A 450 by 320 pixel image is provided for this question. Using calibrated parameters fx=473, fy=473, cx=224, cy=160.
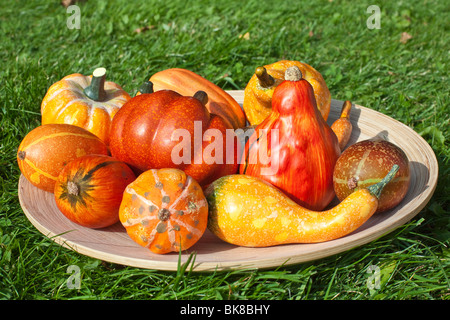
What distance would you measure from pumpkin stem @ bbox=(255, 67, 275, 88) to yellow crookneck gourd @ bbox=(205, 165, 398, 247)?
2.61ft

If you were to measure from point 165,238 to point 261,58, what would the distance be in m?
3.20

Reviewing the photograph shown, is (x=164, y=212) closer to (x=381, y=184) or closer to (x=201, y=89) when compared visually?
(x=381, y=184)

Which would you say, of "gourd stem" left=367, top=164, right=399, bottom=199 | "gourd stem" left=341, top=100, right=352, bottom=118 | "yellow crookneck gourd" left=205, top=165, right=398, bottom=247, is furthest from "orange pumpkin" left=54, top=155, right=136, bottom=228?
"gourd stem" left=341, top=100, right=352, bottom=118

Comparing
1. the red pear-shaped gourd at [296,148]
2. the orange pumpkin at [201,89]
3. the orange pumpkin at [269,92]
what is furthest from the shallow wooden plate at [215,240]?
the orange pumpkin at [201,89]

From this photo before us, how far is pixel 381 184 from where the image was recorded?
244 cm

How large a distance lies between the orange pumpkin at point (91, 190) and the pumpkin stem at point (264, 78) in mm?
1010

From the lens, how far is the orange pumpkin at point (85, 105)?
3109mm

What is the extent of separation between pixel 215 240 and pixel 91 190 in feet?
2.34

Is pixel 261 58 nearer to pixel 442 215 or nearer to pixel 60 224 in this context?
pixel 442 215

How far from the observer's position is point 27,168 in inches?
109

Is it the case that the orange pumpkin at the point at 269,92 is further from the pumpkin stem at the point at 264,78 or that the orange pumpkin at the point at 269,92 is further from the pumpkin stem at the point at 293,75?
the pumpkin stem at the point at 293,75

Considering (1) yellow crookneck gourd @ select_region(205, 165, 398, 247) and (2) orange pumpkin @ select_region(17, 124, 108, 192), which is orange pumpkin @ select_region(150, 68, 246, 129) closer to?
(2) orange pumpkin @ select_region(17, 124, 108, 192)

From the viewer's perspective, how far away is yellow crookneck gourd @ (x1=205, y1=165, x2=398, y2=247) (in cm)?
237

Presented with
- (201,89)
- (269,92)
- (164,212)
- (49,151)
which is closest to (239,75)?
(201,89)
